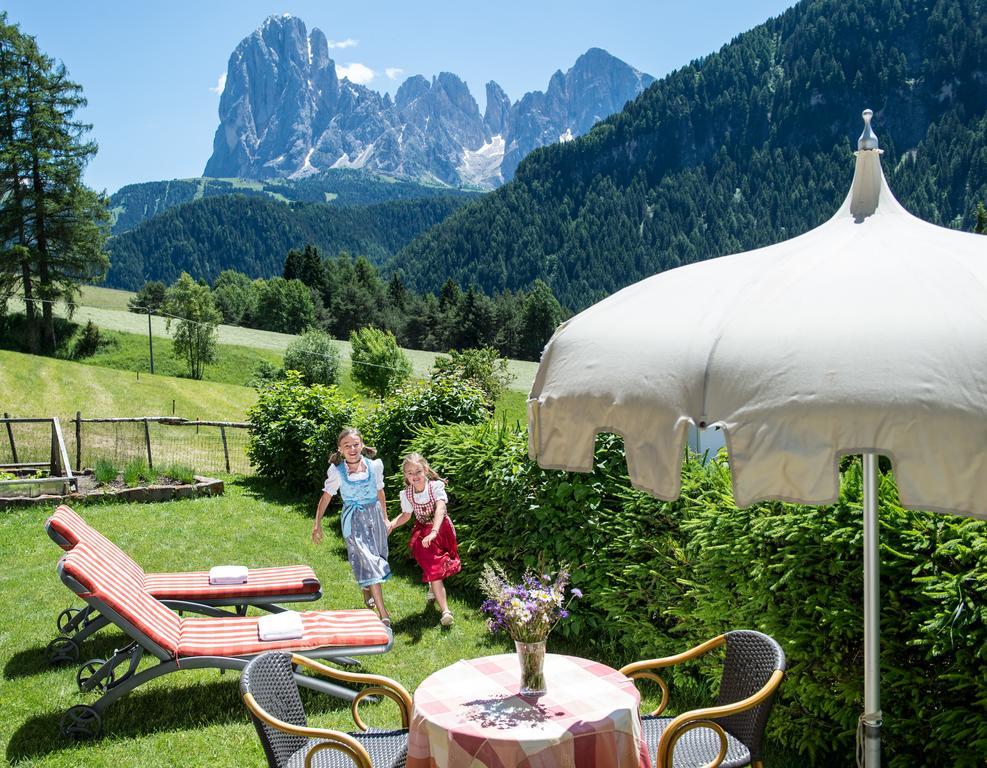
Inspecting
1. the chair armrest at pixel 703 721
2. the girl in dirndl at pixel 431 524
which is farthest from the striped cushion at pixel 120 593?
the chair armrest at pixel 703 721

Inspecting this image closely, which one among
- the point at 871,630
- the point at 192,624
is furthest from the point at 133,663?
the point at 871,630

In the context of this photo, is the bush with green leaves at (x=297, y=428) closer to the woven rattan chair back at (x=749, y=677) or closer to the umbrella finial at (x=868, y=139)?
the woven rattan chair back at (x=749, y=677)

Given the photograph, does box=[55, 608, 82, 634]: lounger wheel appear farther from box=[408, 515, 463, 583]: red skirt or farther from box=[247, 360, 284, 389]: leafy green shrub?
box=[247, 360, 284, 389]: leafy green shrub

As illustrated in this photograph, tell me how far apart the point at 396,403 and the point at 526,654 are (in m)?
7.26

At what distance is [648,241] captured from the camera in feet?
565

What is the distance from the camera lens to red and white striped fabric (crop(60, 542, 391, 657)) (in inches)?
220

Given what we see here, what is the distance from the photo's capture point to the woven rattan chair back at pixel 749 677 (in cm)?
415

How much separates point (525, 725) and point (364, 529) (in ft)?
13.6

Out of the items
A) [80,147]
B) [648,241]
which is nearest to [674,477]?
[80,147]

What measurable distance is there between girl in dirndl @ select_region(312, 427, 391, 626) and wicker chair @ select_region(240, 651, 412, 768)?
2.93 m

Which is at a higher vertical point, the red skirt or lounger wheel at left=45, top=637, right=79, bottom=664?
the red skirt

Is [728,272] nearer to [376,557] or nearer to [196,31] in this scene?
[376,557]

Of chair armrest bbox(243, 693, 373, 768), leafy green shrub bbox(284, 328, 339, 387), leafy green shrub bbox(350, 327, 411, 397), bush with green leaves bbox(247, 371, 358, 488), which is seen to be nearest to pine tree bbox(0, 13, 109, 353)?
leafy green shrub bbox(284, 328, 339, 387)

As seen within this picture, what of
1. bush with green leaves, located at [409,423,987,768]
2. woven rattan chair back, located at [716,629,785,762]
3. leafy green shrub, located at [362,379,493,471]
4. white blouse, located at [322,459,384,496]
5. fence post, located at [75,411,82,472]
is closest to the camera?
woven rattan chair back, located at [716,629,785,762]
